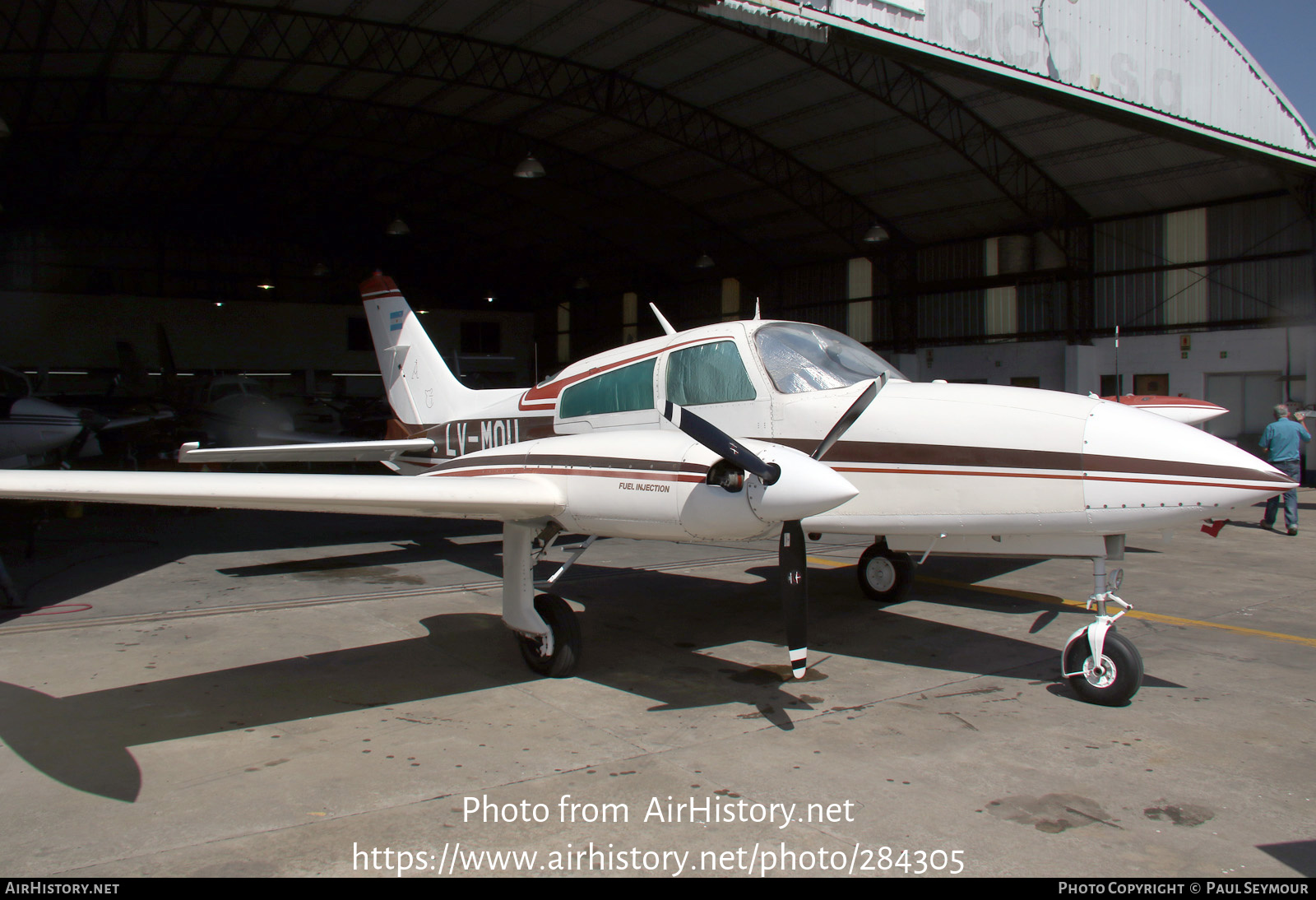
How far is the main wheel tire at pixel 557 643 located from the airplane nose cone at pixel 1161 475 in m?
3.54

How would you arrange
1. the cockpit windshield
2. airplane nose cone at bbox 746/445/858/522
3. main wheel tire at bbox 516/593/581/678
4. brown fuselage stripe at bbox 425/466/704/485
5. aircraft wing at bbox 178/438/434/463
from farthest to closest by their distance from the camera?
aircraft wing at bbox 178/438/434/463, the cockpit windshield, main wheel tire at bbox 516/593/581/678, brown fuselage stripe at bbox 425/466/704/485, airplane nose cone at bbox 746/445/858/522

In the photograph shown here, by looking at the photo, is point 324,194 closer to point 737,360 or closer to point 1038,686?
point 737,360

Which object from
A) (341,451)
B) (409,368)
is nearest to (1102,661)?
(341,451)

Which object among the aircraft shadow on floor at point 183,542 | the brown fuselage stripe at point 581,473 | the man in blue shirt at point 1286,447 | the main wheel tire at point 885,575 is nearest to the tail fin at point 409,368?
the aircraft shadow on floor at point 183,542

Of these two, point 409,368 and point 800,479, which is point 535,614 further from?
point 409,368

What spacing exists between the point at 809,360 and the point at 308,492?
12.1ft

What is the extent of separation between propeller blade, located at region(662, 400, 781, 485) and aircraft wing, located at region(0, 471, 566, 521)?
46.3 inches

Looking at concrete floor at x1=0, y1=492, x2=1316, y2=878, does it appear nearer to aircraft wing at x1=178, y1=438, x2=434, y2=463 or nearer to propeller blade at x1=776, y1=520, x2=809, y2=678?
propeller blade at x1=776, y1=520, x2=809, y2=678

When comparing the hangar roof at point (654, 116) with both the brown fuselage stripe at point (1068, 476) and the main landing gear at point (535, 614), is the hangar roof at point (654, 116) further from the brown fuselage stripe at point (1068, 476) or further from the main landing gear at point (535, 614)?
the main landing gear at point (535, 614)

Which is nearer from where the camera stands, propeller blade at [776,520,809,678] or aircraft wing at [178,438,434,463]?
propeller blade at [776,520,809,678]

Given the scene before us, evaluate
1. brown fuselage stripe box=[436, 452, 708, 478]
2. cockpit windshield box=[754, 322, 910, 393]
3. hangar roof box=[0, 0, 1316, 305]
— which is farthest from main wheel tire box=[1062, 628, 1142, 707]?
hangar roof box=[0, 0, 1316, 305]

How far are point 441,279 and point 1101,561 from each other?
42934 mm

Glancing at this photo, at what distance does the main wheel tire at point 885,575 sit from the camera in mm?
8633

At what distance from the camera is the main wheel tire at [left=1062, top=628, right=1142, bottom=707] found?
5.45 metres
